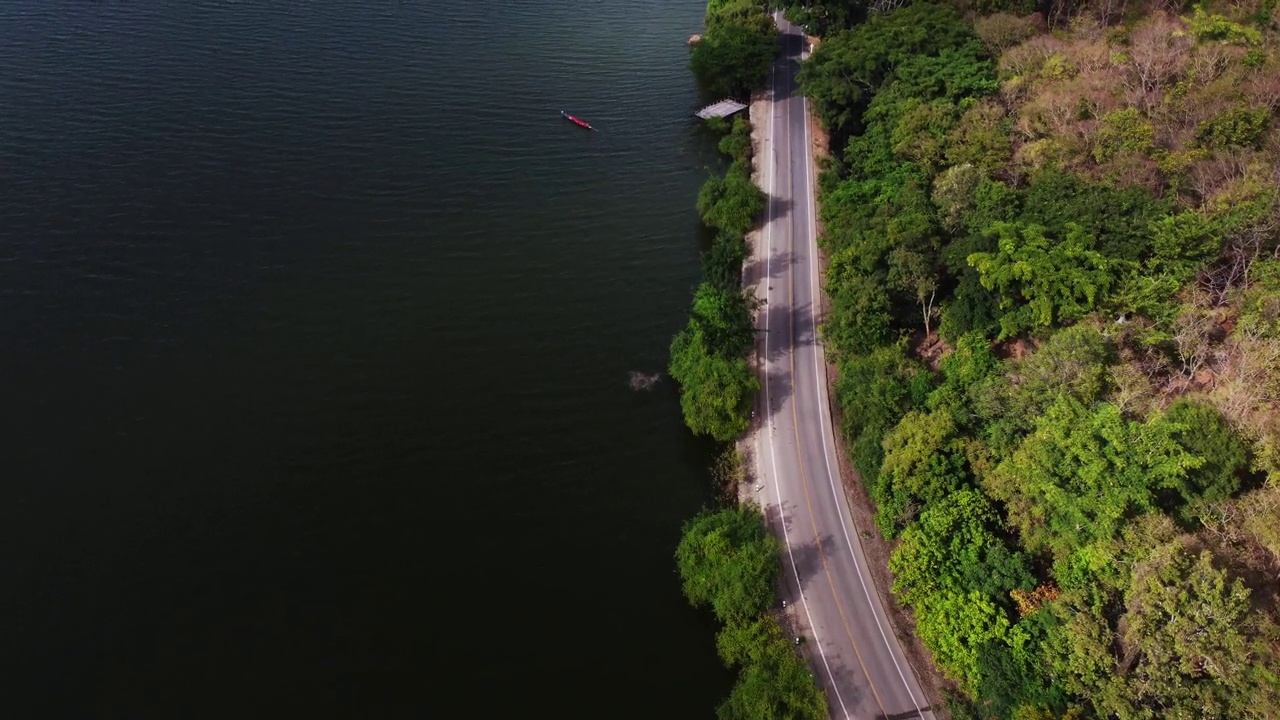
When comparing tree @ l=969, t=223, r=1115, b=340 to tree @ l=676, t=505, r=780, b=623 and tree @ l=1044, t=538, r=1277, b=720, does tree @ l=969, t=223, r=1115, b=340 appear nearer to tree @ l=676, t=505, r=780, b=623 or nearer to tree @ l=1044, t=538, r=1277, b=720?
tree @ l=1044, t=538, r=1277, b=720

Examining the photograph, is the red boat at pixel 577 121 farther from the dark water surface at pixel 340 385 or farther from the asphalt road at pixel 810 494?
the asphalt road at pixel 810 494

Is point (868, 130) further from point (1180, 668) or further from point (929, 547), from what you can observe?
point (1180, 668)

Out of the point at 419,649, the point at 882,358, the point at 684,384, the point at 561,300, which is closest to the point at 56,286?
the point at 561,300

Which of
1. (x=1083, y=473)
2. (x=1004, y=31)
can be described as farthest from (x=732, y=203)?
(x=1083, y=473)

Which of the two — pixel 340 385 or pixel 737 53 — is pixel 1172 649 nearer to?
pixel 340 385

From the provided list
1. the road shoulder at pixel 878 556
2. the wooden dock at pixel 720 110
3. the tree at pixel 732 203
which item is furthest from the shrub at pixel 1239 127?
the wooden dock at pixel 720 110

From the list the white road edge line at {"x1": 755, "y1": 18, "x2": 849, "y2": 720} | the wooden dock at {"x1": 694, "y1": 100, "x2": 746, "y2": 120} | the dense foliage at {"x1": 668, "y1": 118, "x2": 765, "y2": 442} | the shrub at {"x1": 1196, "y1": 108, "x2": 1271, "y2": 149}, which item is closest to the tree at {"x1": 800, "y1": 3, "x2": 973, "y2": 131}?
the white road edge line at {"x1": 755, "y1": 18, "x2": 849, "y2": 720}

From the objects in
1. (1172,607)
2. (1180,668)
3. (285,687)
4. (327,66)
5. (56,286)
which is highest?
(327,66)

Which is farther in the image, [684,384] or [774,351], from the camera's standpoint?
[774,351]
